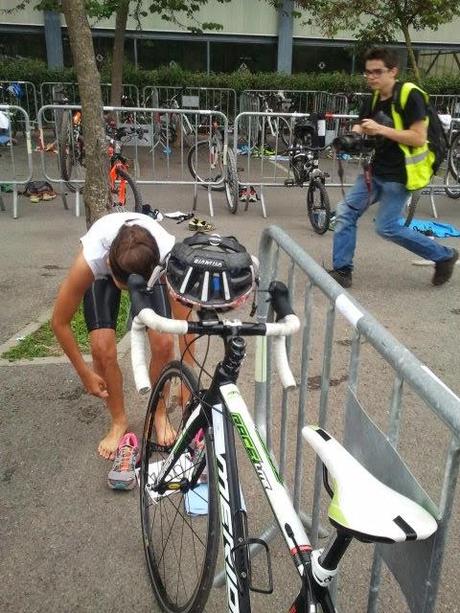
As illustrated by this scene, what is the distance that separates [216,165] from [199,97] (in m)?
7.75

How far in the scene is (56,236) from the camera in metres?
6.90

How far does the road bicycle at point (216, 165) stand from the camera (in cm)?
800

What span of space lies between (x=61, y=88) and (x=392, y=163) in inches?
504

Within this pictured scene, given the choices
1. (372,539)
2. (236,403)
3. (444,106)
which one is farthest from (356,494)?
(444,106)

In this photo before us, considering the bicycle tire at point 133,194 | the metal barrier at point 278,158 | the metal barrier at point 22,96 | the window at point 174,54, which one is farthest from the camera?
the window at point 174,54

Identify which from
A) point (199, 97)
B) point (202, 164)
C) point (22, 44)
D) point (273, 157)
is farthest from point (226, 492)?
point (22, 44)

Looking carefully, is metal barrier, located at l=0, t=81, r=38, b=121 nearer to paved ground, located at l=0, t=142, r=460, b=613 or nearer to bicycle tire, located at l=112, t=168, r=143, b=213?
bicycle tire, located at l=112, t=168, r=143, b=213

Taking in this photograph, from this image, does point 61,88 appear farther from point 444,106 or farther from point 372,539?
point 372,539

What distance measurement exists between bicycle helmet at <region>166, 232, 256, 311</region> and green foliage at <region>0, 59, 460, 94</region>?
16.0 meters

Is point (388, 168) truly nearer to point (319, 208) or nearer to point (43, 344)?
point (319, 208)

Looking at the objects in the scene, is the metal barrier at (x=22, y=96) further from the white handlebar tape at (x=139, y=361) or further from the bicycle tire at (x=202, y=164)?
the white handlebar tape at (x=139, y=361)

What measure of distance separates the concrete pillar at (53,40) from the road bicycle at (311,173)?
42.7ft

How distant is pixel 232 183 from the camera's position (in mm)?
7996

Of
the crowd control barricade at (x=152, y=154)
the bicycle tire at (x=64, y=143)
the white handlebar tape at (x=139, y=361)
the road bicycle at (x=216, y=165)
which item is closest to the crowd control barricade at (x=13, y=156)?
the crowd control barricade at (x=152, y=154)
